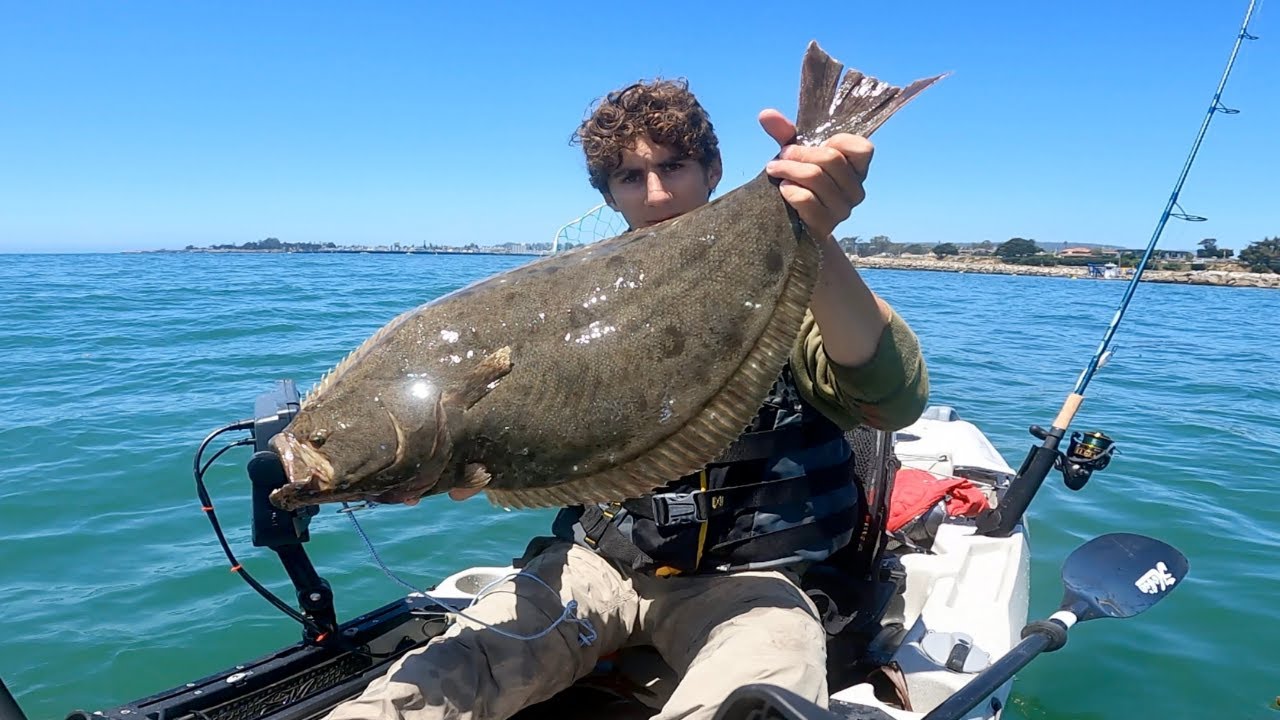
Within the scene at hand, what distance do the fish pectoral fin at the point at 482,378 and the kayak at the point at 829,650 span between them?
101 cm

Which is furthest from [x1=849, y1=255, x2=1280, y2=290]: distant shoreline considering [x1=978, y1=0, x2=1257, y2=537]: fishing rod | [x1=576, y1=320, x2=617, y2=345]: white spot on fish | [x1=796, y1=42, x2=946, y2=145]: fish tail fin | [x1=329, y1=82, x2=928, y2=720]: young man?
[x1=576, y1=320, x2=617, y2=345]: white spot on fish

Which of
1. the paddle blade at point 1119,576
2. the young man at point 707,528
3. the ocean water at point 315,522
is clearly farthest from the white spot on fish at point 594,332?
the ocean water at point 315,522

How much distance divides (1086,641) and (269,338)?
16.5m

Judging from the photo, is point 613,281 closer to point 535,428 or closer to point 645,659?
point 535,428

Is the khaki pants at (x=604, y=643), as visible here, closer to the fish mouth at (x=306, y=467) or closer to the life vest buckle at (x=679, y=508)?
the life vest buckle at (x=679, y=508)

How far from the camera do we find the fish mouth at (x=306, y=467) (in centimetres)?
221

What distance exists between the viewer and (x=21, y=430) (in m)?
9.94

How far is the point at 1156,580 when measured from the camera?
3846 millimetres

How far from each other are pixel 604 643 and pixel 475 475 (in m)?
1.06

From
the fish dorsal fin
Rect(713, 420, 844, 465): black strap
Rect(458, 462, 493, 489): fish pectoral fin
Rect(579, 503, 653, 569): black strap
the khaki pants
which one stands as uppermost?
the fish dorsal fin

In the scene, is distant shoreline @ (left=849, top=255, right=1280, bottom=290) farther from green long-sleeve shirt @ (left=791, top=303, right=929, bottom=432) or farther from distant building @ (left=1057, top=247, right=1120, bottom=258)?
green long-sleeve shirt @ (left=791, top=303, right=929, bottom=432)

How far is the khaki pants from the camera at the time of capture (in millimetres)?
2482

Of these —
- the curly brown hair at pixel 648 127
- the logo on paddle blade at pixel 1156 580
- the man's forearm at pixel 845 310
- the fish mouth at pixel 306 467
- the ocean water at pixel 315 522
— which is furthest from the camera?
the ocean water at pixel 315 522

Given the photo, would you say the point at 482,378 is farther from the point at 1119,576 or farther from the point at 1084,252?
the point at 1084,252
